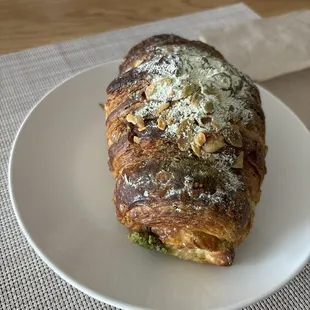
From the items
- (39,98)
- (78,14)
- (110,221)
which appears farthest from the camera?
(78,14)

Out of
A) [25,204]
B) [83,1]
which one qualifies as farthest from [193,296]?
[83,1]

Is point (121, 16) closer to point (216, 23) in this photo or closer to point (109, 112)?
point (216, 23)

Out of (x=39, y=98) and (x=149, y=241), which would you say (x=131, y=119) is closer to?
(x=149, y=241)

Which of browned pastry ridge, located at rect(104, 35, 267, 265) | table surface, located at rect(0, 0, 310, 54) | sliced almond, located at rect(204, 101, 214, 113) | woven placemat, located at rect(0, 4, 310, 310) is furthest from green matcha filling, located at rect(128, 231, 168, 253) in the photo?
table surface, located at rect(0, 0, 310, 54)

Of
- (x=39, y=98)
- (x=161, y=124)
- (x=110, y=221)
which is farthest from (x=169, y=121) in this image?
(x=39, y=98)

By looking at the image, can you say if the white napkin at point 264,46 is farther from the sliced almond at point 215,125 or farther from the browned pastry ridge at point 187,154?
the sliced almond at point 215,125

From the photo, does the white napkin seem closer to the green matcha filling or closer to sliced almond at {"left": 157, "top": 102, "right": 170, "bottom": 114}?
sliced almond at {"left": 157, "top": 102, "right": 170, "bottom": 114}
